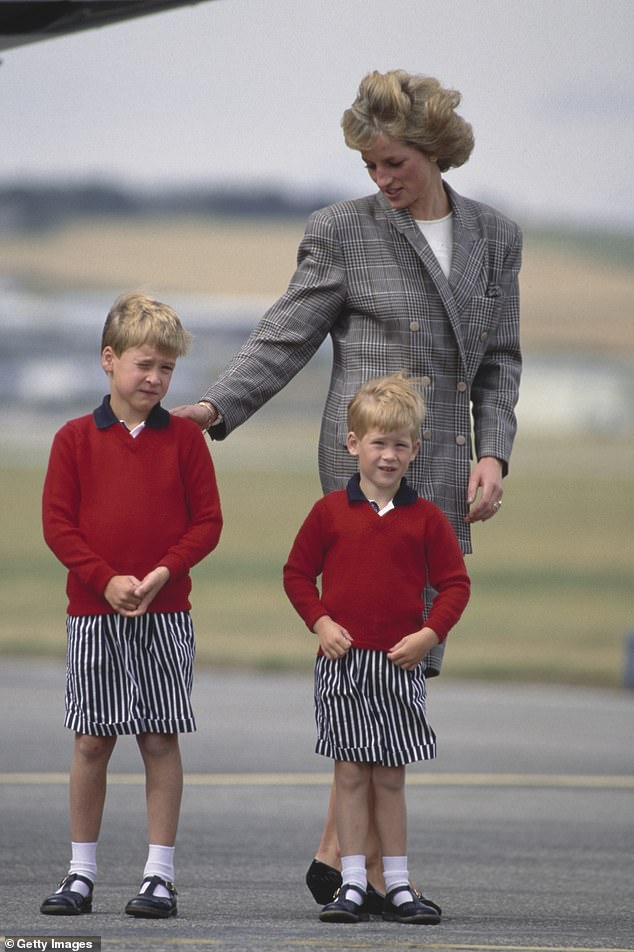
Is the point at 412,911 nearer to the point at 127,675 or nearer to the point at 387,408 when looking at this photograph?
the point at 127,675

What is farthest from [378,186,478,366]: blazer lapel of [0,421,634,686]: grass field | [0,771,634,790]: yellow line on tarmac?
[0,421,634,686]: grass field

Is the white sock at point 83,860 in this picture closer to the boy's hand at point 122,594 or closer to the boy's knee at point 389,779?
the boy's hand at point 122,594

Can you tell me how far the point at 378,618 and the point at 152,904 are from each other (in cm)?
93

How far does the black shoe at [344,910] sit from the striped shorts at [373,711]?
0.34 metres

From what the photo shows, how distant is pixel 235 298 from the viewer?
48.5 metres

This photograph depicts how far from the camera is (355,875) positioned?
420 centimetres

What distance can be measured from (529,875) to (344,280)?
2.27m

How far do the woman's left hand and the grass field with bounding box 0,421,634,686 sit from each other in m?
9.03

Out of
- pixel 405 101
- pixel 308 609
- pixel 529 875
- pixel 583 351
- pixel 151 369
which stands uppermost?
pixel 583 351

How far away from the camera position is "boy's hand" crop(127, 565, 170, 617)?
4.03m

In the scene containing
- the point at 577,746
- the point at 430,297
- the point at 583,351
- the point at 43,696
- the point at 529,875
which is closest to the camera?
the point at 430,297

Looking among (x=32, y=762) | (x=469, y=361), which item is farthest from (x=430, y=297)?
(x=32, y=762)

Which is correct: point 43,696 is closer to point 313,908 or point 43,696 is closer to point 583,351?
point 313,908

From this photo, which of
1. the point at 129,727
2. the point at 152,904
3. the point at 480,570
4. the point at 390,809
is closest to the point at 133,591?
the point at 129,727
